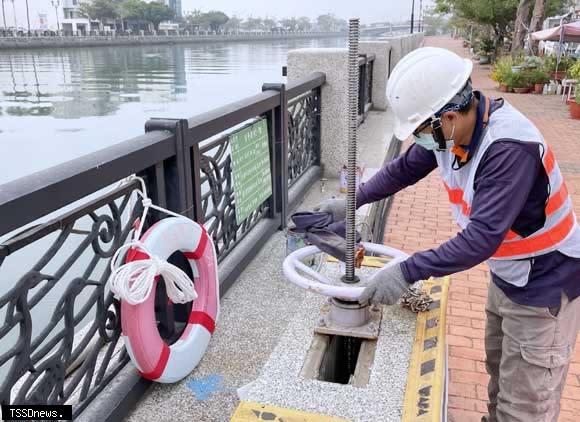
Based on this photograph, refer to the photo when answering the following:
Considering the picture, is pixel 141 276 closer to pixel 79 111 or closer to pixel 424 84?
pixel 424 84

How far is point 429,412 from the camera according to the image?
6.00 ft

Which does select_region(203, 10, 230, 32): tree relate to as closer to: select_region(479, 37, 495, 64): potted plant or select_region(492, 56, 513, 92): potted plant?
select_region(479, 37, 495, 64): potted plant

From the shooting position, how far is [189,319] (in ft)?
9.14

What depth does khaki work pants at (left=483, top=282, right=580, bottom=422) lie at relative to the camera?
2.12 metres

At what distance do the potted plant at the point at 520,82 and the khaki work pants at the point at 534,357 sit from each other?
1835cm

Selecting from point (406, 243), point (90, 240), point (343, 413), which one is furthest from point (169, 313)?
point (406, 243)

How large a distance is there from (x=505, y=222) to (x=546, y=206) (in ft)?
0.87

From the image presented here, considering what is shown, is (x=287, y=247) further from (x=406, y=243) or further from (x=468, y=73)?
(x=468, y=73)

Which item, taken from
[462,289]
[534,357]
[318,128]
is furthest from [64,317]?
[318,128]

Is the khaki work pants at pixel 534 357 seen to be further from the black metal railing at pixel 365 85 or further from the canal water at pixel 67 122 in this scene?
the black metal railing at pixel 365 85

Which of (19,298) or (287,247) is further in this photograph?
(287,247)

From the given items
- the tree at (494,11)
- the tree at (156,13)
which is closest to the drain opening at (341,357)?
the tree at (494,11)

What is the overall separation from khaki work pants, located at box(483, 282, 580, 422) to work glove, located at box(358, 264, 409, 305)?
505 millimetres

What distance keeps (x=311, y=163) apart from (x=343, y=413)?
4364mm
